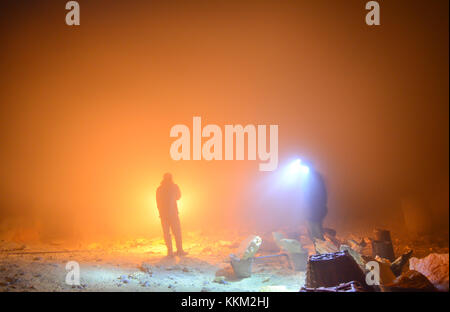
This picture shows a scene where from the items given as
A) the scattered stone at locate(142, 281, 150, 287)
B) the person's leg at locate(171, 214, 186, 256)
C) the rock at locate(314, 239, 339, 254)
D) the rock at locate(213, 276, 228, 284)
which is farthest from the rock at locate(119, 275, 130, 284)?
the rock at locate(314, 239, 339, 254)

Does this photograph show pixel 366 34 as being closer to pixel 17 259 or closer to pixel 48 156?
pixel 17 259

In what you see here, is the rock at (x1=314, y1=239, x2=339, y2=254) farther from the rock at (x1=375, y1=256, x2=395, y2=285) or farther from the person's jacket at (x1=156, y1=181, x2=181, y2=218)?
the person's jacket at (x1=156, y1=181, x2=181, y2=218)

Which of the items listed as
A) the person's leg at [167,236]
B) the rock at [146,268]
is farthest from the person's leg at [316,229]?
the rock at [146,268]

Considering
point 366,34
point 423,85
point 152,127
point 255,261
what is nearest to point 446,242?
point 255,261

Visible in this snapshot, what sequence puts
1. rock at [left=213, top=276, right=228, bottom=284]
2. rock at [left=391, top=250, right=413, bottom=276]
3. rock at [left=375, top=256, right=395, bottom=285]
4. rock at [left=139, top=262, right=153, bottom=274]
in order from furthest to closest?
rock at [left=139, top=262, right=153, bottom=274] → rock at [left=213, top=276, right=228, bottom=284] → rock at [left=391, top=250, right=413, bottom=276] → rock at [left=375, top=256, right=395, bottom=285]

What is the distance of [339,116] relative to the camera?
11766 millimetres

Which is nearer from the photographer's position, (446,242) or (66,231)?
(446,242)

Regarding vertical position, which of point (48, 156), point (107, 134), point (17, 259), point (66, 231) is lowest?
point (66, 231)

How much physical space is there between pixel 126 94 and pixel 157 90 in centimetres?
137

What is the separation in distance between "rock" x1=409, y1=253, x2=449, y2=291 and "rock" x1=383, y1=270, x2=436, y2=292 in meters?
0.21

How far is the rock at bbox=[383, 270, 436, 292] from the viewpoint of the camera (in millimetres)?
3656

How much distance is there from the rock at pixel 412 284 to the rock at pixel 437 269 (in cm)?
21

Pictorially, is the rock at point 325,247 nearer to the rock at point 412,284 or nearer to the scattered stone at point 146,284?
the rock at point 412,284

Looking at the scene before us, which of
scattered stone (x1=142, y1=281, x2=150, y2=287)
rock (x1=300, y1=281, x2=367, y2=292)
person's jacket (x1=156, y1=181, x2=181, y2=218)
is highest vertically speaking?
person's jacket (x1=156, y1=181, x2=181, y2=218)
